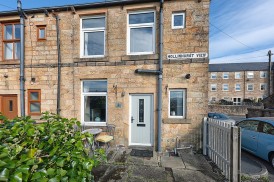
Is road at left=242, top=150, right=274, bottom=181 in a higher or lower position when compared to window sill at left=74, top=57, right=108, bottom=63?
lower

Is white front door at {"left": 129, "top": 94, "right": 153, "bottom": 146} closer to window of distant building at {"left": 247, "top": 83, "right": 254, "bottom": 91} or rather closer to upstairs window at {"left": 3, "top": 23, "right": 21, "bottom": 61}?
upstairs window at {"left": 3, "top": 23, "right": 21, "bottom": 61}

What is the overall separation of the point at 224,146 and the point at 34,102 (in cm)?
816

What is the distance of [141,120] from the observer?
21.9 feet

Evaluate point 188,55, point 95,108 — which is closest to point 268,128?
point 188,55

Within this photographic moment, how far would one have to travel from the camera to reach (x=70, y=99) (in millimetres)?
6973

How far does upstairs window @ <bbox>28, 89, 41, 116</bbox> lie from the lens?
23.7 feet

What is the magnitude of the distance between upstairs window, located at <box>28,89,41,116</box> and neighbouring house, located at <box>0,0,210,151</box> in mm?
48

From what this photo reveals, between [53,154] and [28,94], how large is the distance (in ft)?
23.5

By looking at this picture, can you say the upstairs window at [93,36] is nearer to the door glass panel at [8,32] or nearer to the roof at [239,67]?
the door glass panel at [8,32]

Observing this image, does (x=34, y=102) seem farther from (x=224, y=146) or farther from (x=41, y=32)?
(x=224, y=146)

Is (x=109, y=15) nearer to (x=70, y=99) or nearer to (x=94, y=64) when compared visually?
(x=94, y=64)

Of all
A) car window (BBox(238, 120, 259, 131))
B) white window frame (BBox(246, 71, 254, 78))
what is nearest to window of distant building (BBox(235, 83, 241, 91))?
white window frame (BBox(246, 71, 254, 78))

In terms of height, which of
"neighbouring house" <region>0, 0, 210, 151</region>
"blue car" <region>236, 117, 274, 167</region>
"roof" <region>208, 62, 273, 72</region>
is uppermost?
"roof" <region>208, 62, 273, 72</region>

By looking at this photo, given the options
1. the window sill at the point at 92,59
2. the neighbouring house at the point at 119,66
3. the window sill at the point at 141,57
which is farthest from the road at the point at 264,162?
the window sill at the point at 92,59
